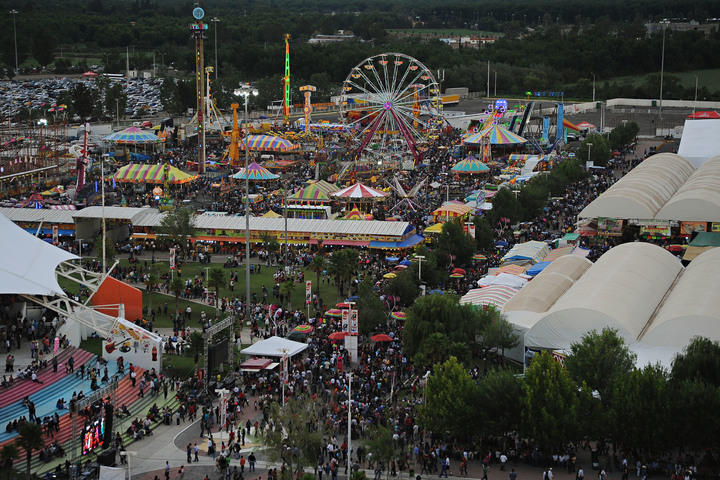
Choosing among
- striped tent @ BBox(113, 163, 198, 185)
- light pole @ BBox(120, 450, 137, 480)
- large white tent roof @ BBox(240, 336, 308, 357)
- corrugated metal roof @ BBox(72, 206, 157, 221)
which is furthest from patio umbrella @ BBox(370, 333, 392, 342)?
striped tent @ BBox(113, 163, 198, 185)

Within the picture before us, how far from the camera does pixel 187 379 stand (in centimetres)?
4138

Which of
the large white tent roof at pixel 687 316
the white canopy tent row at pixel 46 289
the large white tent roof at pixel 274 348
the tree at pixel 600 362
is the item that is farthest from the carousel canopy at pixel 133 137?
the tree at pixel 600 362

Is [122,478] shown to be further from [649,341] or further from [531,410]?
[649,341]

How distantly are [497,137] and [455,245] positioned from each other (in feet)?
146

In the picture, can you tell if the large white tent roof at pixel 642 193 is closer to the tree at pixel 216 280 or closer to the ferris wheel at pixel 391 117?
the ferris wheel at pixel 391 117

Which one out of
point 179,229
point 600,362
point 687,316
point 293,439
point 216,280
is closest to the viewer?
point 293,439

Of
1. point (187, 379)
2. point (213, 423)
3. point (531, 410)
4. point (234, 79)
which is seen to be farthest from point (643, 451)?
point (234, 79)

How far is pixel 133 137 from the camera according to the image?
99.0 meters

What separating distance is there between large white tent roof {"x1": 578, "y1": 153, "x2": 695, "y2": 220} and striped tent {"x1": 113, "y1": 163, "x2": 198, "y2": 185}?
3261 cm

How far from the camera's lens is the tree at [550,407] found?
32.7 m

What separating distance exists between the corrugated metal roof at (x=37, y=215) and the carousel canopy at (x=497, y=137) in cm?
4331

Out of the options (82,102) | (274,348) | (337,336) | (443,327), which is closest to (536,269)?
(443,327)

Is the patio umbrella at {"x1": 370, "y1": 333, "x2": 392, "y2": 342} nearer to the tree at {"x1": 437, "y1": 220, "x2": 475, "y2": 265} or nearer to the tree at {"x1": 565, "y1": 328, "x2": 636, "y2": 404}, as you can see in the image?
the tree at {"x1": 565, "y1": 328, "x2": 636, "y2": 404}

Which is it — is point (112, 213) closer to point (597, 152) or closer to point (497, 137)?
point (597, 152)
